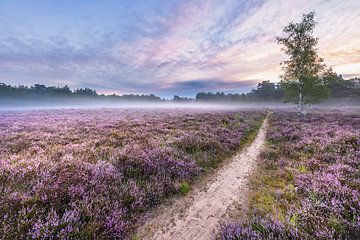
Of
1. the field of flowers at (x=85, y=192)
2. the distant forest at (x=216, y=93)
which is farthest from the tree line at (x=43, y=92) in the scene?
the field of flowers at (x=85, y=192)

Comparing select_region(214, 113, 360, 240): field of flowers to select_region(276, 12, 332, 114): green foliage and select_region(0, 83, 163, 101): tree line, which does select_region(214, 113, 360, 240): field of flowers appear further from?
select_region(0, 83, 163, 101): tree line

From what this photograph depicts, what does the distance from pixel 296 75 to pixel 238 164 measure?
1003 inches

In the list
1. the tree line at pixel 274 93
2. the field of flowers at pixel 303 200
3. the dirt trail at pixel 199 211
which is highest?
the tree line at pixel 274 93

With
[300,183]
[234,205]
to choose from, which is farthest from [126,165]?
[300,183]

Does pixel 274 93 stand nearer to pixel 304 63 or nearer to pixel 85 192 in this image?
pixel 304 63

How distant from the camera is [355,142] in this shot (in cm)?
807

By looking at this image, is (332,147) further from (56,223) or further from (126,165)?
(56,223)

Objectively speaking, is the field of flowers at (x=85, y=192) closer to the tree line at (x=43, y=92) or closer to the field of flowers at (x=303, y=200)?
the field of flowers at (x=303, y=200)

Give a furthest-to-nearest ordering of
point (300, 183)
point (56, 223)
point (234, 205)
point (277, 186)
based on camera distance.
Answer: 1. point (277, 186)
2. point (300, 183)
3. point (234, 205)
4. point (56, 223)

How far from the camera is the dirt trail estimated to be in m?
3.33

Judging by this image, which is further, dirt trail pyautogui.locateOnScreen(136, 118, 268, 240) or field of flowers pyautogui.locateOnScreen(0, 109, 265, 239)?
dirt trail pyautogui.locateOnScreen(136, 118, 268, 240)

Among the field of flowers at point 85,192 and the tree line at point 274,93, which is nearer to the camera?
the field of flowers at point 85,192

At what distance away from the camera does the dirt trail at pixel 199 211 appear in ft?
10.9

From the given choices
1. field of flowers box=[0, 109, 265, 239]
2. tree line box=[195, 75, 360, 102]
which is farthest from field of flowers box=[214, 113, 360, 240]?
tree line box=[195, 75, 360, 102]
